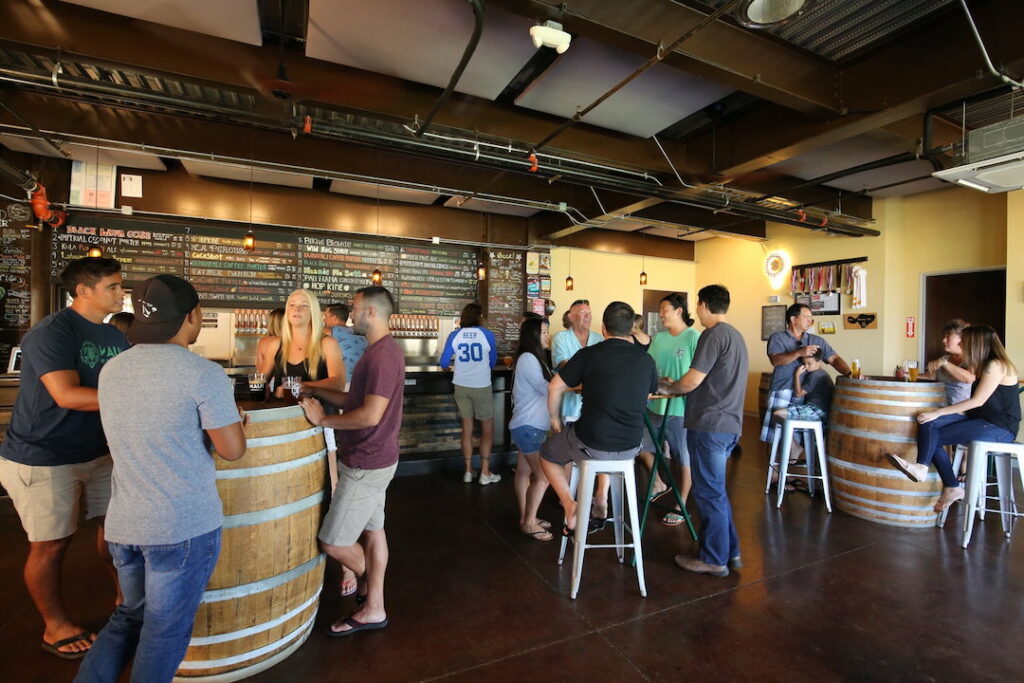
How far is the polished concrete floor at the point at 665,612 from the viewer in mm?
2234

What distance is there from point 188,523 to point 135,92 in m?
3.22

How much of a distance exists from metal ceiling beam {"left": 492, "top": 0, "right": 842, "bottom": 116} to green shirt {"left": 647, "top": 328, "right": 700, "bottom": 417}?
6.34ft

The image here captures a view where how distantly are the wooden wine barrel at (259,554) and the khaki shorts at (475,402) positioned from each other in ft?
9.14

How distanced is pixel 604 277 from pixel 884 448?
5749mm

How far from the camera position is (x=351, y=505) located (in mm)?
2258

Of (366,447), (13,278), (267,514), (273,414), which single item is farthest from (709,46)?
(13,278)

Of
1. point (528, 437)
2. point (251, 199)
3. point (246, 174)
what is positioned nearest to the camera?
point (528, 437)

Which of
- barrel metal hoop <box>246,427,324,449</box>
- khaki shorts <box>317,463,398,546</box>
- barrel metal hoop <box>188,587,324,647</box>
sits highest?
barrel metal hoop <box>246,427,324,449</box>

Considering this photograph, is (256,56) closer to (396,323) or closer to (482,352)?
(482,352)

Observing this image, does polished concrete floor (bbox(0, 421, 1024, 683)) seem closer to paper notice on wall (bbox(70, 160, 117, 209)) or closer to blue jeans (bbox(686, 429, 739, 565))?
blue jeans (bbox(686, 429, 739, 565))

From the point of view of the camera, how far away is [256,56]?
3.81 m

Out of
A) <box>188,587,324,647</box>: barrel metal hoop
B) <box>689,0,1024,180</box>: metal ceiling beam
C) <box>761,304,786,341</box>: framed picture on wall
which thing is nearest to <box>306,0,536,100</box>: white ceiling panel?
<box>689,0,1024,180</box>: metal ceiling beam

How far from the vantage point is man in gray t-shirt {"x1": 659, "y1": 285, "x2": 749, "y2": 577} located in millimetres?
3062

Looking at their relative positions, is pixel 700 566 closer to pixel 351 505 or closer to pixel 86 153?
pixel 351 505
